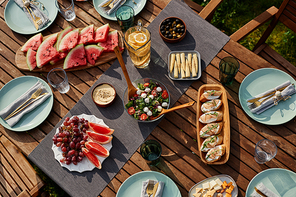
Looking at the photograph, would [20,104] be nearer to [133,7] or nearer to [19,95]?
[19,95]

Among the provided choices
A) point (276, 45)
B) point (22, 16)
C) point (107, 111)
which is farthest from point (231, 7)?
point (22, 16)

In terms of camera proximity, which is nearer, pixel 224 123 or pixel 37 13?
pixel 224 123

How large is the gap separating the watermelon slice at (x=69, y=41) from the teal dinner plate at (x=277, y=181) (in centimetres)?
216

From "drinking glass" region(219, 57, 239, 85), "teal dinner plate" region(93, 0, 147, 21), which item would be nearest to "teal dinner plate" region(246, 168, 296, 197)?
"drinking glass" region(219, 57, 239, 85)

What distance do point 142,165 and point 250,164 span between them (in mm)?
965

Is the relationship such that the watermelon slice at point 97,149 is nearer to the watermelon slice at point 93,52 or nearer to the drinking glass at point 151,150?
the drinking glass at point 151,150

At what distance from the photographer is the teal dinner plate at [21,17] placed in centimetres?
255

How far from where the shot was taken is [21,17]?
2.58 meters

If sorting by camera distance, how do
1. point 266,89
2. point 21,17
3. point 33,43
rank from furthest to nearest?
point 21,17 → point 33,43 → point 266,89

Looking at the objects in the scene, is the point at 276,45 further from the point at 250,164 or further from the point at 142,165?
the point at 142,165

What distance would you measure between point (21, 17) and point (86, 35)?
86cm

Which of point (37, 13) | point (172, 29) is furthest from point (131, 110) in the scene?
point (37, 13)

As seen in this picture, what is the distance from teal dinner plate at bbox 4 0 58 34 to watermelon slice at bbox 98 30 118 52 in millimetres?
720

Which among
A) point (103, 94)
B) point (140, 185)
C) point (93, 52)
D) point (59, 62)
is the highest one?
point (93, 52)
